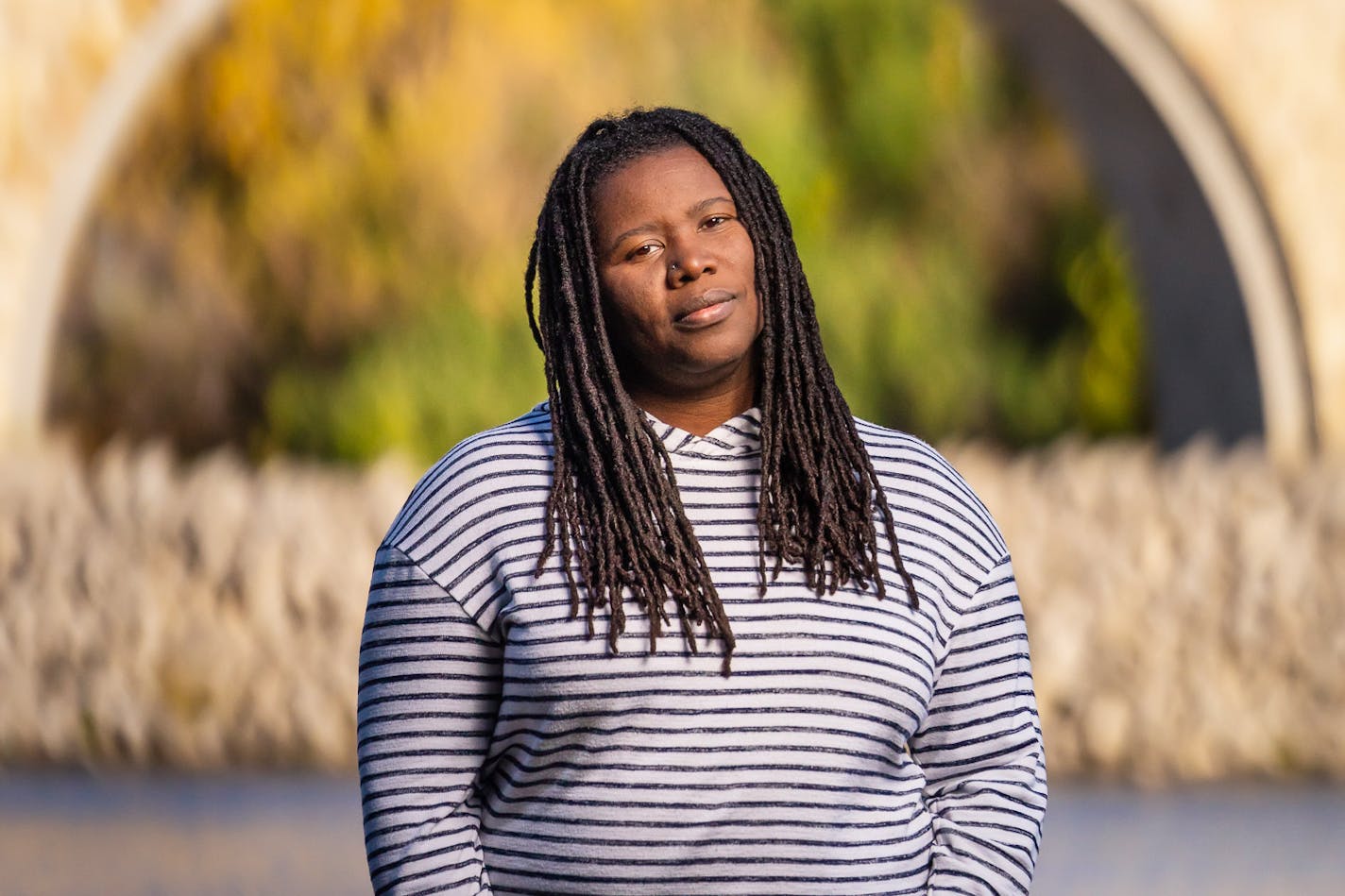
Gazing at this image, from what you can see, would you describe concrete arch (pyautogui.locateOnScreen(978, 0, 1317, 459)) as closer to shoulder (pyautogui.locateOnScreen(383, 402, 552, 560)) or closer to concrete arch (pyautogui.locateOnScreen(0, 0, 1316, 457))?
concrete arch (pyautogui.locateOnScreen(0, 0, 1316, 457))

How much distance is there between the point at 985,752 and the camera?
7.06 ft

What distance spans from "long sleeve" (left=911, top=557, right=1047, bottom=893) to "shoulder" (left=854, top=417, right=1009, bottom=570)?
43 mm

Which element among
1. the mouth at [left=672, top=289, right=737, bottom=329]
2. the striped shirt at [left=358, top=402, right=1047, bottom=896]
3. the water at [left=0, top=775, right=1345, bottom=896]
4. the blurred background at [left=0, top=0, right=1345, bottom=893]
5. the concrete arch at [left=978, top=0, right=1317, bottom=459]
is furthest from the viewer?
the concrete arch at [left=978, top=0, right=1317, bottom=459]

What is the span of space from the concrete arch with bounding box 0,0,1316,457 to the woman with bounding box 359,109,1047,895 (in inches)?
209

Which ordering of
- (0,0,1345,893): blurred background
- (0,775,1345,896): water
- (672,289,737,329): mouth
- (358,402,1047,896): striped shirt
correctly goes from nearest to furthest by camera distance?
(358,402,1047,896): striped shirt < (672,289,737,329): mouth < (0,775,1345,896): water < (0,0,1345,893): blurred background

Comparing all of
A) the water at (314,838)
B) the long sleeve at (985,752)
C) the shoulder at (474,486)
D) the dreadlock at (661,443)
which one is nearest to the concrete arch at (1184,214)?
the water at (314,838)

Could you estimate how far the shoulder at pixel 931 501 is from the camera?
7.05ft

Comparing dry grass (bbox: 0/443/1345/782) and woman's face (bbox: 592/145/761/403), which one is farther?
dry grass (bbox: 0/443/1345/782)

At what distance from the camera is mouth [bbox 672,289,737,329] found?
2066mm

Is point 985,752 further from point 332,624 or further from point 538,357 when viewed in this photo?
point 538,357

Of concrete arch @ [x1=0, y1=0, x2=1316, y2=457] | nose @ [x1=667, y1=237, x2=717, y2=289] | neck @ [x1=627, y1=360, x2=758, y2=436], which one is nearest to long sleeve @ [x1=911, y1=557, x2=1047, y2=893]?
neck @ [x1=627, y1=360, x2=758, y2=436]

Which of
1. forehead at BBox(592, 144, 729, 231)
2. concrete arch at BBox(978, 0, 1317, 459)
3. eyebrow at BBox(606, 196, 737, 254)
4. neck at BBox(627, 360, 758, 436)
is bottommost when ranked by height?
neck at BBox(627, 360, 758, 436)

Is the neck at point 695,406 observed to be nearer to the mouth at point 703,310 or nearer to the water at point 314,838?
the mouth at point 703,310

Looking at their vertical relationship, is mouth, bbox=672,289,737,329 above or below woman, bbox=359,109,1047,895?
above
